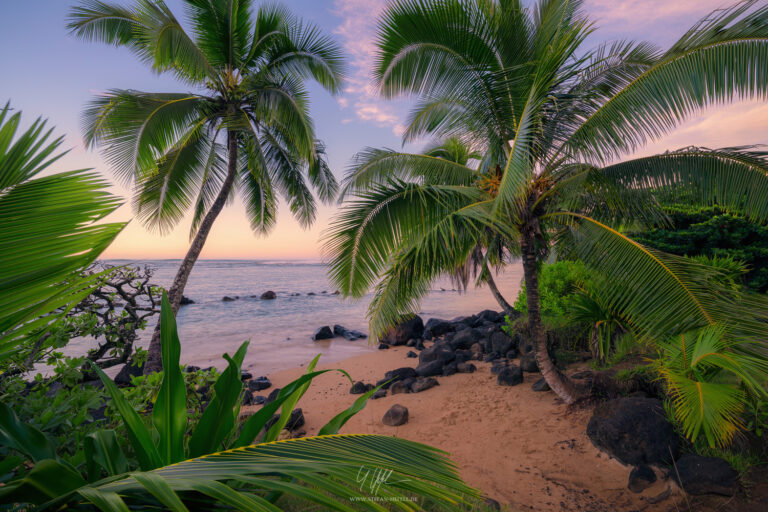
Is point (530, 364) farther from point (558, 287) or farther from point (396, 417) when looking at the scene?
point (396, 417)

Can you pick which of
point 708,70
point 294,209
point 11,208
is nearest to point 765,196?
point 708,70

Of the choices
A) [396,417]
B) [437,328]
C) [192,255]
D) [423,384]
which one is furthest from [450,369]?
[192,255]

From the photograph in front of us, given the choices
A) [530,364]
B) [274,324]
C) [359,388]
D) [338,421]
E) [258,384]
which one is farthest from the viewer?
[274,324]

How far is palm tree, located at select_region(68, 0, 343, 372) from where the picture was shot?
286 inches

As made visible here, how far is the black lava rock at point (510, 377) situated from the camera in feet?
21.1

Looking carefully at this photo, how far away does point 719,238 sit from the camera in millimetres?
8086

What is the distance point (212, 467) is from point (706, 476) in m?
4.44

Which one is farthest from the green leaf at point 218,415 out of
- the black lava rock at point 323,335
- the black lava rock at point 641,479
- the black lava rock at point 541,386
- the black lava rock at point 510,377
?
the black lava rock at point 323,335

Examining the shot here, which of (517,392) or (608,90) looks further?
(517,392)

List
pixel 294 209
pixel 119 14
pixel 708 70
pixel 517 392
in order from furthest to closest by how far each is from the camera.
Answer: pixel 294 209, pixel 119 14, pixel 517 392, pixel 708 70

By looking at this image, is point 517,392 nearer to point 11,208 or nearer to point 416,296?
point 416,296

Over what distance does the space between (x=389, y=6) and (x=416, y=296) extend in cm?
457

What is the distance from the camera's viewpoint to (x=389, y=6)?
5.00m

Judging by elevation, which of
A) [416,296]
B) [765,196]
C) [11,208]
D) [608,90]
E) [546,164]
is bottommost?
[416,296]
